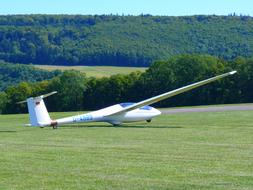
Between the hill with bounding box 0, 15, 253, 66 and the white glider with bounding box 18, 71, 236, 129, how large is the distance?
118148mm

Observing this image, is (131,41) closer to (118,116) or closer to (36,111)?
(118,116)

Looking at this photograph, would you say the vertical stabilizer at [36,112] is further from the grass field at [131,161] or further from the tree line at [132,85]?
the tree line at [132,85]

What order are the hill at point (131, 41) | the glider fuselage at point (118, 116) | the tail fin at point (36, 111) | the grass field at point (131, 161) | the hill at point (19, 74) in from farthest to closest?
the hill at point (131, 41) → the hill at point (19, 74) → the glider fuselage at point (118, 116) → the tail fin at point (36, 111) → the grass field at point (131, 161)

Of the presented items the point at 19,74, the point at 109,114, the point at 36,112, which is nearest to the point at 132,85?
the point at 109,114

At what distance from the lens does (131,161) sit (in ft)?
48.9

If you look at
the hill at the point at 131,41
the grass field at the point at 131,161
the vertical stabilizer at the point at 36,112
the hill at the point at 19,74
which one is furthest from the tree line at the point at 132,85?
the hill at the point at 131,41

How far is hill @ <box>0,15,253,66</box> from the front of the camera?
159212mm

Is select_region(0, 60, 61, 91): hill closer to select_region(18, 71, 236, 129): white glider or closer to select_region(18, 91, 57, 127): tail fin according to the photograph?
select_region(18, 71, 236, 129): white glider

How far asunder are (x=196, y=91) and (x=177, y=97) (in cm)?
195

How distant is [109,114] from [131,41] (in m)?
148

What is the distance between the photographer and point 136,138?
21.7 metres

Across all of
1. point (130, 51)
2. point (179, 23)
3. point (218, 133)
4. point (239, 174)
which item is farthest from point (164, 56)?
Answer: point (239, 174)

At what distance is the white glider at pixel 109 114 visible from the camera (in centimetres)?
2822

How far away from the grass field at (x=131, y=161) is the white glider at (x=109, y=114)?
15.7 ft
